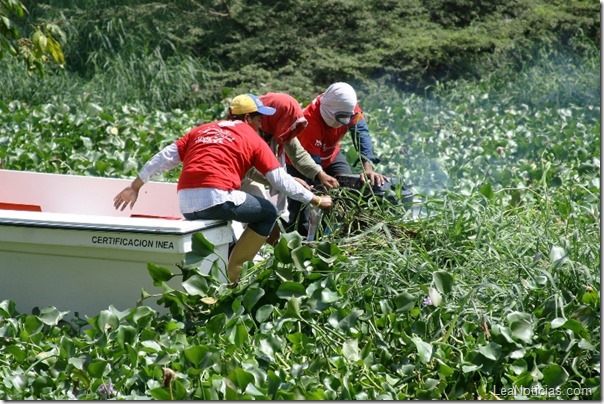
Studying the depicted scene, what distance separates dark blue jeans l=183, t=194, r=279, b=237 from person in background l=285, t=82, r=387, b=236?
0.51 meters

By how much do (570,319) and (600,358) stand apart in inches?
7.4

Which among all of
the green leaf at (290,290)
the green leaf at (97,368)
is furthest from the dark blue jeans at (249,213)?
the green leaf at (97,368)

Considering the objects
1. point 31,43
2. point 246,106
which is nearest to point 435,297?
point 246,106

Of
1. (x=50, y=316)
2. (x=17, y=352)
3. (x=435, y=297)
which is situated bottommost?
(x=50, y=316)

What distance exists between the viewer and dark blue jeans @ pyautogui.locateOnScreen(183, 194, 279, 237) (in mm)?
5438

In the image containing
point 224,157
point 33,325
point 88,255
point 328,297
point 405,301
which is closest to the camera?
point 405,301

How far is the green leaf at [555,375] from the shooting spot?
4.16m

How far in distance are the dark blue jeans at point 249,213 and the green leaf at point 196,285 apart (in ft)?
1.79

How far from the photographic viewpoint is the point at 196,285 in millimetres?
4934

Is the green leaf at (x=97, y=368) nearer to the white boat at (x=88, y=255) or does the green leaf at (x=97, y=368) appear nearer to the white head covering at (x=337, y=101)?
the white boat at (x=88, y=255)

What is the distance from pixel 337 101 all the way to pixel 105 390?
271 cm

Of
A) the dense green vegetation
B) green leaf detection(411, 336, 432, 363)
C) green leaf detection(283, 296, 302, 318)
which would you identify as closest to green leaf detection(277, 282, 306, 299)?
the dense green vegetation

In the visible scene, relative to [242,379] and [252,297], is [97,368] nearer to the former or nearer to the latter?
[242,379]

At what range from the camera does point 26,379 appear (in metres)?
4.24
